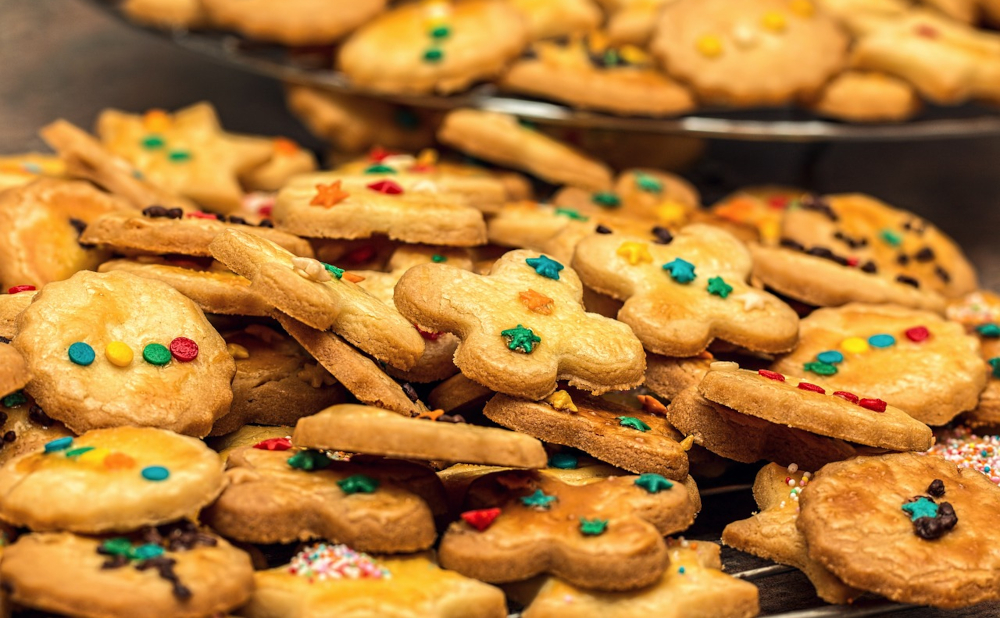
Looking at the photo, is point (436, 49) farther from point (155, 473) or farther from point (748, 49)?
point (155, 473)

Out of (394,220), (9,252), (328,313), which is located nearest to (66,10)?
(9,252)

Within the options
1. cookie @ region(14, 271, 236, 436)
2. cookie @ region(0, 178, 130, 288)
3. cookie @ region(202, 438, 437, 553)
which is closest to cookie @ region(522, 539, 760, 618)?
cookie @ region(202, 438, 437, 553)

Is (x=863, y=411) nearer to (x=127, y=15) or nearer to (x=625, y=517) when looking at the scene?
(x=625, y=517)

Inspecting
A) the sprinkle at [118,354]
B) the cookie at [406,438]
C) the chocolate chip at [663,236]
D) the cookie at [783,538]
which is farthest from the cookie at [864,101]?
the sprinkle at [118,354]

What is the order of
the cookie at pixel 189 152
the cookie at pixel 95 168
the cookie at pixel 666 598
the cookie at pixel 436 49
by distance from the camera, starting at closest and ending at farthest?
1. the cookie at pixel 666 598
2. the cookie at pixel 95 168
3. the cookie at pixel 189 152
4. the cookie at pixel 436 49

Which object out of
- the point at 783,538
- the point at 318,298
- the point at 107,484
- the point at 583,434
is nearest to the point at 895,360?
the point at 783,538

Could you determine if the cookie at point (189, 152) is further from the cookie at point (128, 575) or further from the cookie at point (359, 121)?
the cookie at point (128, 575)
